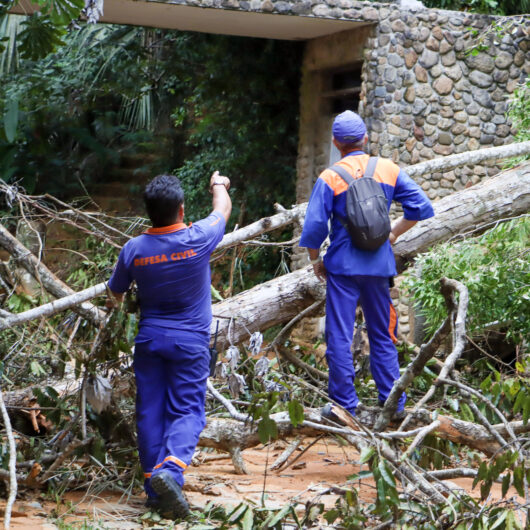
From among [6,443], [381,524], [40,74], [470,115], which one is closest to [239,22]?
[470,115]

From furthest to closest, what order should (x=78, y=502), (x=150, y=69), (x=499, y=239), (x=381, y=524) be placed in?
(x=150, y=69) → (x=499, y=239) → (x=78, y=502) → (x=381, y=524)

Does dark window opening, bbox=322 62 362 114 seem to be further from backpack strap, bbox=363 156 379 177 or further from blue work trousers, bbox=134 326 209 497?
blue work trousers, bbox=134 326 209 497

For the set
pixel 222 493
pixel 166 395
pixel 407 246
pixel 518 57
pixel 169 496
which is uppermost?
pixel 518 57

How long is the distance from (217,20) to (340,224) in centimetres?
492

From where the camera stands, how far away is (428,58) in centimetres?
928

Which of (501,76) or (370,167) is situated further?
(501,76)

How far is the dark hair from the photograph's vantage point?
4.18 metres

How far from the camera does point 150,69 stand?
39.4 feet

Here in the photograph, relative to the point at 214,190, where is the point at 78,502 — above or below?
below

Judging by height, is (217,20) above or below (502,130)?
above

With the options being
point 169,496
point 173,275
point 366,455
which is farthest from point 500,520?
point 173,275

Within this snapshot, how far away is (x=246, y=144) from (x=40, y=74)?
3.53 meters

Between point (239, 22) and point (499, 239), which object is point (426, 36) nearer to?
point (239, 22)

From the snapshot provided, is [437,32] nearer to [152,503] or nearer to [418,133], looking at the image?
[418,133]
